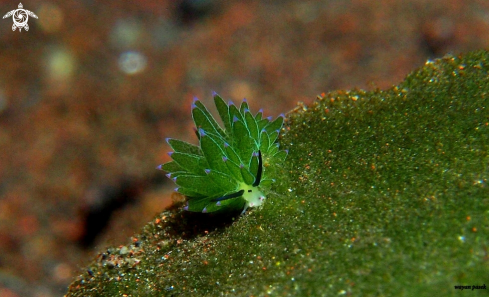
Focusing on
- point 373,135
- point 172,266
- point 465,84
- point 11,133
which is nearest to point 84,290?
point 172,266

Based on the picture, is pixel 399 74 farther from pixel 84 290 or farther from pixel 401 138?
pixel 84 290

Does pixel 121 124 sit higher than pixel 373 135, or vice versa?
pixel 121 124

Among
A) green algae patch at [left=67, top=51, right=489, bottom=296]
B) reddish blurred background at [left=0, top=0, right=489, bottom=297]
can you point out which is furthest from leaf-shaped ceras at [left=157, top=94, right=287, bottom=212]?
reddish blurred background at [left=0, top=0, right=489, bottom=297]

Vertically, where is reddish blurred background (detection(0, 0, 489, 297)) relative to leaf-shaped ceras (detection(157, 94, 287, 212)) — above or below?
above

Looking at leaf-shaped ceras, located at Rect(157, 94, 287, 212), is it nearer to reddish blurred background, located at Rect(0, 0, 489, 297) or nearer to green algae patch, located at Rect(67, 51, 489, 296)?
green algae patch, located at Rect(67, 51, 489, 296)

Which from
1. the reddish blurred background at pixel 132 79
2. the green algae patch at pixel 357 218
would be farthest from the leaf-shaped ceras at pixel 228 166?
the reddish blurred background at pixel 132 79

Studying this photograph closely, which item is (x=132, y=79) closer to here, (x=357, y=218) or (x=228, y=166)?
(x=228, y=166)
